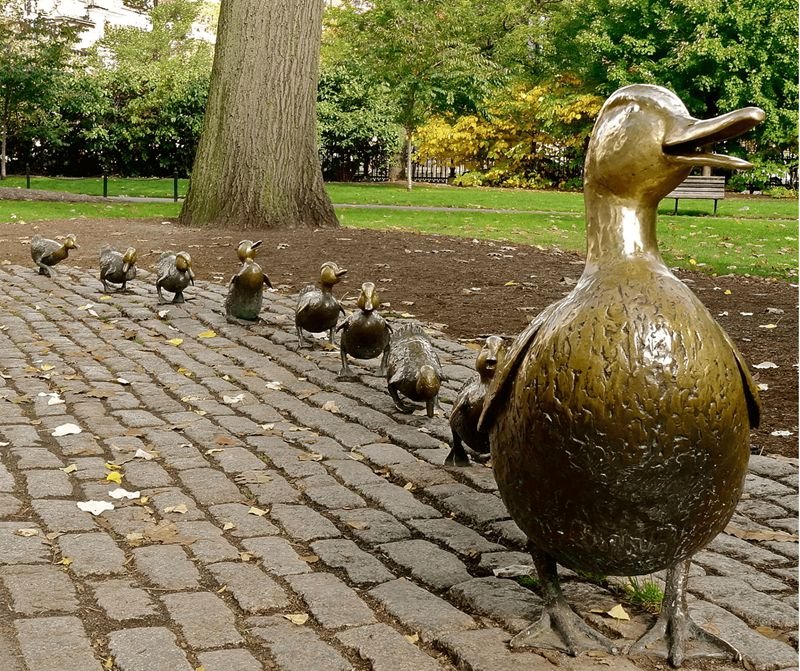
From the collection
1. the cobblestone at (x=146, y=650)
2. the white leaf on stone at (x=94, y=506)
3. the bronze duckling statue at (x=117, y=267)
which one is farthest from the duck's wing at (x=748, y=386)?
the bronze duckling statue at (x=117, y=267)

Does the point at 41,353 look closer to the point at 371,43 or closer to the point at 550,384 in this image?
the point at 550,384

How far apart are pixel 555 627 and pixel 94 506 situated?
7.48ft

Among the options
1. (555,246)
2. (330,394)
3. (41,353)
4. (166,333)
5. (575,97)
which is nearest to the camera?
(330,394)

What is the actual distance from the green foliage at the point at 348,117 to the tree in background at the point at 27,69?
7.84 meters

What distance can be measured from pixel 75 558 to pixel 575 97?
31512 millimetres

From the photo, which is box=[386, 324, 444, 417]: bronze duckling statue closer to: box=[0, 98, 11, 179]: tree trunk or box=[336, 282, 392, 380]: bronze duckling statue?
box=[336, 282, 392, 380]: bronze duckling statue

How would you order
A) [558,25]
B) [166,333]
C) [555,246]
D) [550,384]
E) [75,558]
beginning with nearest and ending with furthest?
1. [550,384]
2. [75,558]
3. [166,333]
4. [555,246]
5. [558,25]

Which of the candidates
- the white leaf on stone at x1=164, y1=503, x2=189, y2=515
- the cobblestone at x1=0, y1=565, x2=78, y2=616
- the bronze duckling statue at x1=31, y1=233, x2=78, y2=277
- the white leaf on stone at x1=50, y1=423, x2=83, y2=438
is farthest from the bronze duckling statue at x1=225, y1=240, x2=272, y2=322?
the cobblestone at x1=0, y1=565, x2=78, y2=616

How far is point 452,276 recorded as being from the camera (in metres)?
11.5

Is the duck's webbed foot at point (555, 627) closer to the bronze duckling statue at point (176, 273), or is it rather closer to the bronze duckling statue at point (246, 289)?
the bronze duckling statue at point (246, 289)

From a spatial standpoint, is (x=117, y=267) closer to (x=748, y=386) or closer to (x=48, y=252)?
(x=48, y=252)

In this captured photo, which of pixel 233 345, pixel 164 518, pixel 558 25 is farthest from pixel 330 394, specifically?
pixel 558 25

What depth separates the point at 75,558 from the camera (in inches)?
162

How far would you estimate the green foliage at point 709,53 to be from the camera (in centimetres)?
3017
